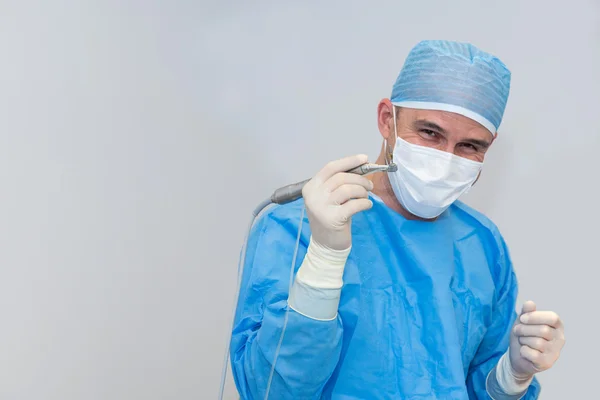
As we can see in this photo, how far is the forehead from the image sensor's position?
4.02ft

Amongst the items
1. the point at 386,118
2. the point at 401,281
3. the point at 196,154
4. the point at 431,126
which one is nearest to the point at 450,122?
the point at 431,126

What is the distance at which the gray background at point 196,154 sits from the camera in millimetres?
1324

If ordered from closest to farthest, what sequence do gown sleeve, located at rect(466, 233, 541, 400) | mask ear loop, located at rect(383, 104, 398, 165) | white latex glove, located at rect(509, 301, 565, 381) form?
white latex glove, located at rect(509, 301, 565, 381) → mask ear loop, located at rect(383, 104, 398, 165) → gown sleeve, located at rect(466, 233, 541, 400)

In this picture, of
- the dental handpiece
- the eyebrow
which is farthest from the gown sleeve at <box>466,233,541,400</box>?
the dental handpiece

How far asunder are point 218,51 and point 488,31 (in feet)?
2.50

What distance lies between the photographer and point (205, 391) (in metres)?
1.71

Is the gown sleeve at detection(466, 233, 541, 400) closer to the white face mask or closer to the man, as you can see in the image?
the man

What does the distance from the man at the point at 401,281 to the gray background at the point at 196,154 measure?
430 millimetres

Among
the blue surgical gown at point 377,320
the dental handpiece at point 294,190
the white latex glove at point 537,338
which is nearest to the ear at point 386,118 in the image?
the blue surgical gown at point 377,320

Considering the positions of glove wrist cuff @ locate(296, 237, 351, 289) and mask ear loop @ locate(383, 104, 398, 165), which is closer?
glove wrist cuff @ locate(296, 237, 351, 289)

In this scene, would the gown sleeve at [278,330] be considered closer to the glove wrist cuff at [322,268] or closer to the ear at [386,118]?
the glove wrist cuff at [322,268]

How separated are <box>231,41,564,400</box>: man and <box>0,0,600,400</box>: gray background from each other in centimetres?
43

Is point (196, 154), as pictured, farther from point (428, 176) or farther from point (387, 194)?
point (428, 176)

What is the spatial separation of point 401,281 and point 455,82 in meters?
0.41
